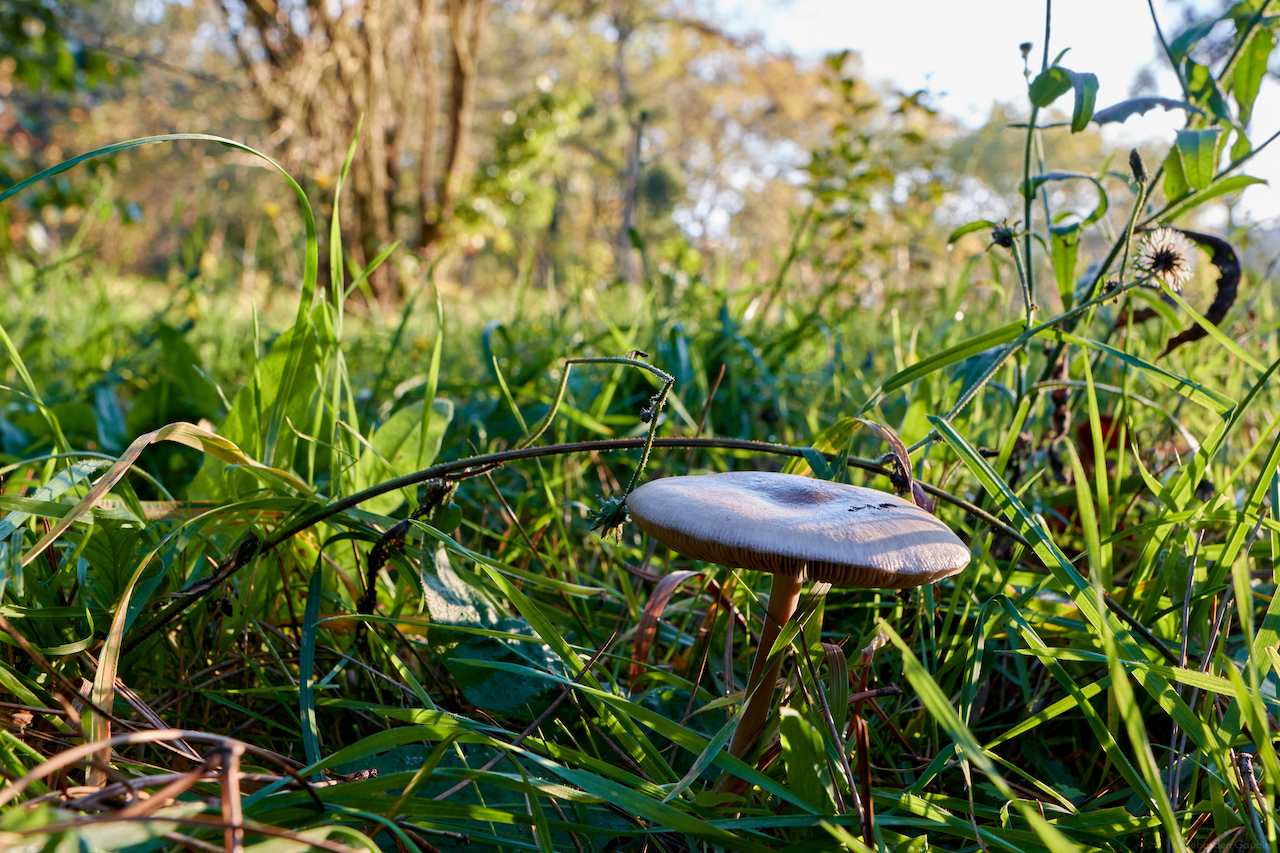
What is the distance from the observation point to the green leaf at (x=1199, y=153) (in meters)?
0.81

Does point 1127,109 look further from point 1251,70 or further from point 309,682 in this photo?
point 309,682

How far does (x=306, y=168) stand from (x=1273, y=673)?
5.80 meters

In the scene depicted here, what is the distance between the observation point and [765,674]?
2.26ft

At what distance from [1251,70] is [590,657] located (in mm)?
1106

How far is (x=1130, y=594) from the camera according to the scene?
0.90 m

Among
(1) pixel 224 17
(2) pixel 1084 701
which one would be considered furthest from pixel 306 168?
(2) pixel 1084 701

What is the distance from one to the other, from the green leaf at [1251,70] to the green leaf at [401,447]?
116cm

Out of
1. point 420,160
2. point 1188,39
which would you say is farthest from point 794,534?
point 420,160

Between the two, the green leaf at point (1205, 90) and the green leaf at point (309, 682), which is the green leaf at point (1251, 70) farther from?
the green leaf at point (309, 682)

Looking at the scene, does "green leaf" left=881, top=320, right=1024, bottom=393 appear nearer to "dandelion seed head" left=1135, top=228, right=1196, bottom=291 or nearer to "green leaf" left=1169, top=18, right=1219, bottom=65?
"dandelion seed head" left=1135, top=228, right=1196, bottom=291

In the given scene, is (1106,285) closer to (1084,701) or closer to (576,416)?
(1084,701)

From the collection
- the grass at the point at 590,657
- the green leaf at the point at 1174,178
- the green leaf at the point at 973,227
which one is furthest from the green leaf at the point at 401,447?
the green leaf at the point at 1174,178

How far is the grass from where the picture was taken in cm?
59

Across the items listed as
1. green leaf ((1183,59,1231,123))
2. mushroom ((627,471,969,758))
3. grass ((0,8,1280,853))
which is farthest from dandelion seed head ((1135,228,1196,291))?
mushroom ((627,471,969,758))
